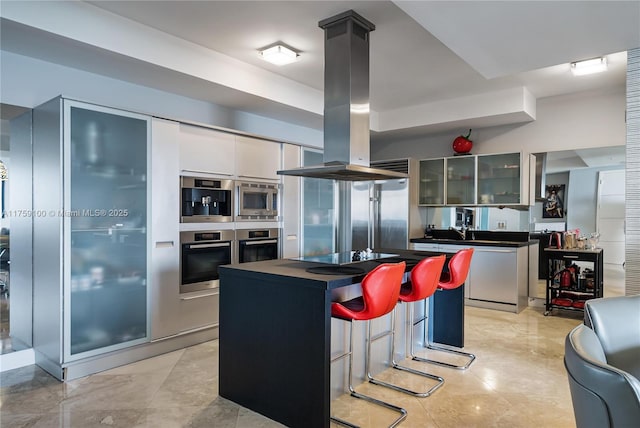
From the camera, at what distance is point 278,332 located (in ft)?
7.60

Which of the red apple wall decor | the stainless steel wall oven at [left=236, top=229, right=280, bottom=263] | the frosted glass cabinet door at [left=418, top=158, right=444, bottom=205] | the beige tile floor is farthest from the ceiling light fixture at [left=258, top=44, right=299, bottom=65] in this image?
the frosted glass cabinet door at [left=418, top=158, right=444, bottom=205]

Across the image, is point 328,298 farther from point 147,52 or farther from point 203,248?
point 147,52

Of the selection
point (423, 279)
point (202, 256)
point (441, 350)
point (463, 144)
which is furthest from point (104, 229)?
point (463, 144)

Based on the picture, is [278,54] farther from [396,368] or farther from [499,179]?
[499,179]

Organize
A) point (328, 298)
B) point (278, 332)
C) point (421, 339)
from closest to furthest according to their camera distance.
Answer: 1. point (328, 298)
2. point (278, 332)
3. point (421, 339)

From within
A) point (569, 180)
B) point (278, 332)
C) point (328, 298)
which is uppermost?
point (569, 180)

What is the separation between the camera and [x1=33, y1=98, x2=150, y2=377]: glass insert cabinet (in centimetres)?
286

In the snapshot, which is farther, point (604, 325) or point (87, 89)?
point (87, 89)

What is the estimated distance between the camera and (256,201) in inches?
166

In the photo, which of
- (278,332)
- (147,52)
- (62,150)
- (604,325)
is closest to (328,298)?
(278,332)

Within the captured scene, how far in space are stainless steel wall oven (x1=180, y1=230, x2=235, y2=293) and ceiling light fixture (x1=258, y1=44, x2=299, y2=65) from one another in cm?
167

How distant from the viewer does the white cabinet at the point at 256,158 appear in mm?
4055

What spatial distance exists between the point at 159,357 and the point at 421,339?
7.60 ft

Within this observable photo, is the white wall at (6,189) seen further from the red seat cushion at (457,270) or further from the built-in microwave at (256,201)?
the red seat cushion at (457,270)
